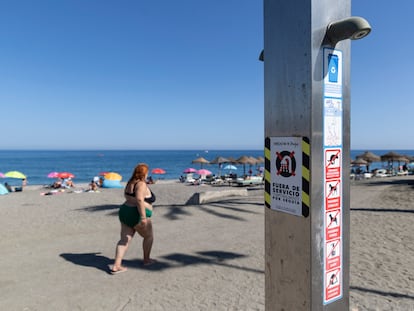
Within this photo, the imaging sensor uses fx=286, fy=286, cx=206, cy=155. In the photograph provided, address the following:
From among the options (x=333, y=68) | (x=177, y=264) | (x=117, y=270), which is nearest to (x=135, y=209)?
(x=117, y=270)

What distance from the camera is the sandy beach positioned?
363 centimetres

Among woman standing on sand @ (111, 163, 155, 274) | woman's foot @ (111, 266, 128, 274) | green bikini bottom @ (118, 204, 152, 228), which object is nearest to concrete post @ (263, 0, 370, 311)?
woman standing on sand @ (111, 163, 155, 274)

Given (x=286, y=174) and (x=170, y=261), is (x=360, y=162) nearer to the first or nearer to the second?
(x=170, y=261)

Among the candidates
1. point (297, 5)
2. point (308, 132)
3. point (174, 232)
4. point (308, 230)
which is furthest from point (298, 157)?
point (174, 232)

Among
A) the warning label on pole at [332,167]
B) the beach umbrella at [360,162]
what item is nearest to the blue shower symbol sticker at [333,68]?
the warning label on pole at [332,167]

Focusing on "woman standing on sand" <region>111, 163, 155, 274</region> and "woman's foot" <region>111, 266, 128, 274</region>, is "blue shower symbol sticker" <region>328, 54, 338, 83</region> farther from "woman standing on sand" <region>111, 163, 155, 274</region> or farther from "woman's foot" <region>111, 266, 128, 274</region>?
"woman's foot" <region>111, 266, 128, 274</region>

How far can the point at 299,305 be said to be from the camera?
6.15ft

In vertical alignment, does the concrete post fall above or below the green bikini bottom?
above

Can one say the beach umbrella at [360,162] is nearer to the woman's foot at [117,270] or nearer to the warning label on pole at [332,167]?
the woman's foot at [117,270]

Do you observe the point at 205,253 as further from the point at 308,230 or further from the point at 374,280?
the point at 308,230

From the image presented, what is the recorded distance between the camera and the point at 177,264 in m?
4.91

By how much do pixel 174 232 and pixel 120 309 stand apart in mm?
3682

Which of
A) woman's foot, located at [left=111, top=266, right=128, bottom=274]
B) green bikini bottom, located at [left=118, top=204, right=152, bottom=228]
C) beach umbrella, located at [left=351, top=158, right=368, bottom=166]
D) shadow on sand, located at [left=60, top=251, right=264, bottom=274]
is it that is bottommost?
beach umbrella, located at [left=351, top=158, right=368, bottom=166]

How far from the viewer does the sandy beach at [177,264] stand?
363cm
